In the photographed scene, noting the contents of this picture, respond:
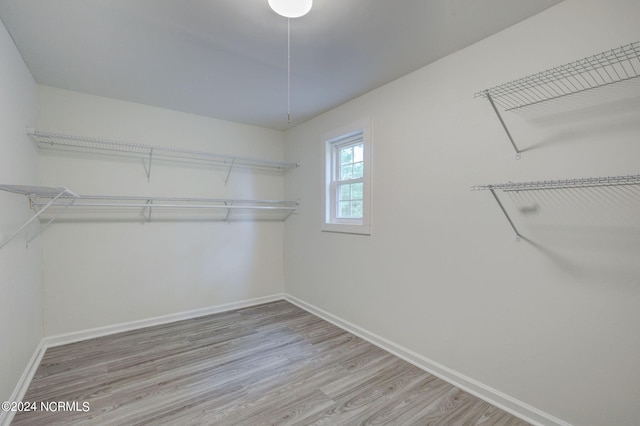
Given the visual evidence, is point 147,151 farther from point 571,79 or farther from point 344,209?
point 571,79

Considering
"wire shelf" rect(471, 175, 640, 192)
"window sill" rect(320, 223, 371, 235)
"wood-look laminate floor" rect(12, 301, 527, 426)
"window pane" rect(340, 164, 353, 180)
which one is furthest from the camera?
"window pane" rect(340, 164, 353, 180)

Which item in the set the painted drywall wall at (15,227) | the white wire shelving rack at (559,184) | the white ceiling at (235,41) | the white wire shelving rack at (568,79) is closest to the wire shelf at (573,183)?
the white wire shelving rack at (559,184)

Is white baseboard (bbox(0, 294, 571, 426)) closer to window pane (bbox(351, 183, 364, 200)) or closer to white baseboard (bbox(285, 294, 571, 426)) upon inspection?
white baseboard (bbox(285, 294, 571, 426))

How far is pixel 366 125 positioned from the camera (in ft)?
8.76

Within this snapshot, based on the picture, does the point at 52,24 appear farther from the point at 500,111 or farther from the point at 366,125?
the point at 500,111

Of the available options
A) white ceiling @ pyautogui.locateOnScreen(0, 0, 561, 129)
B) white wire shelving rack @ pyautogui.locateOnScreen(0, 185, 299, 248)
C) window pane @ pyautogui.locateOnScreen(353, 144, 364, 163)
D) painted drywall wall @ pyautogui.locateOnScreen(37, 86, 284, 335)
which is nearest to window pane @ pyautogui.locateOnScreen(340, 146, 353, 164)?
window pane @ pyautogui.locateOnScreen(353, 144, 364, 163)

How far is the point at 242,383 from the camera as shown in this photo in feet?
6.57

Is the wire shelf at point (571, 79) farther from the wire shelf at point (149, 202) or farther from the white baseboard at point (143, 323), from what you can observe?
the white baseboard at point (143, 323)

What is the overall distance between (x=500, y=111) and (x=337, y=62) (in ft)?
3.82

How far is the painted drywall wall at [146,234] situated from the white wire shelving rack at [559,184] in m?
2.68

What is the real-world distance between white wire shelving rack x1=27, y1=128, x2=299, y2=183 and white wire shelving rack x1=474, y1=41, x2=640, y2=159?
2426mm

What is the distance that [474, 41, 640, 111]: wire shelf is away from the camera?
1338 millimetres

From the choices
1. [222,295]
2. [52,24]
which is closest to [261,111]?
[52,24]

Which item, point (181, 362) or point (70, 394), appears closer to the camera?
point (70, 394)
